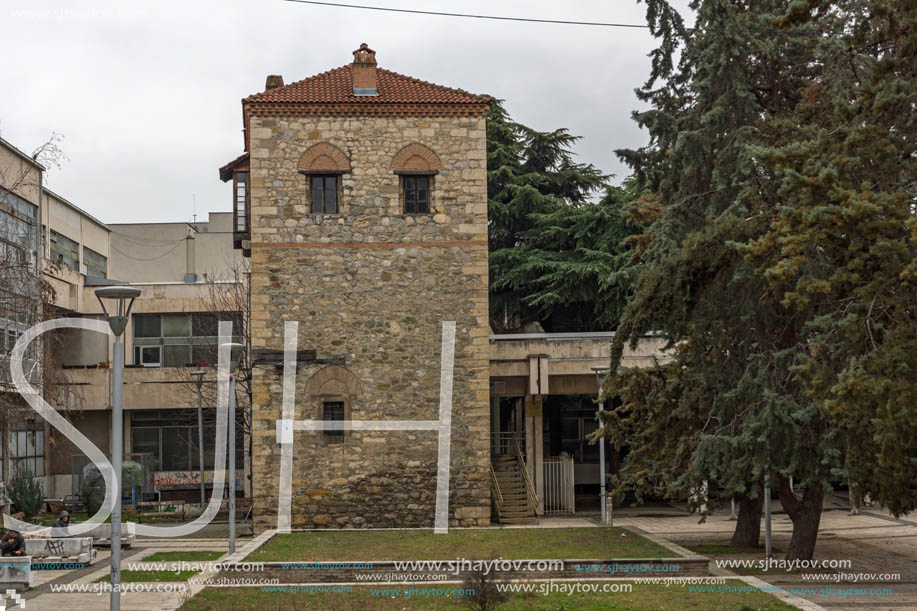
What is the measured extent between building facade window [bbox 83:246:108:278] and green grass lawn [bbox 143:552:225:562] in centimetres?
2175

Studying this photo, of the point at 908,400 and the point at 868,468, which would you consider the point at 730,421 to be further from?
the point at 908,400

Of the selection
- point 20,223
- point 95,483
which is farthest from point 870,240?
point 20,223

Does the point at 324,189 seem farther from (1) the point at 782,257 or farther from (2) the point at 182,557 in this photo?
(1) the point at 782,257

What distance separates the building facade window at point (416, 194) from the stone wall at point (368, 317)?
199 millimetres

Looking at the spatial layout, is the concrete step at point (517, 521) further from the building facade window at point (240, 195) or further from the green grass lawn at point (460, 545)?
the building facade window at point (240, 195)

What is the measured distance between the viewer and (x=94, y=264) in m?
39.7

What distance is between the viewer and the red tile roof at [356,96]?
22.6m

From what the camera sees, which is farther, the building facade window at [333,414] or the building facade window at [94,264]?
the building facade window at [94,264]

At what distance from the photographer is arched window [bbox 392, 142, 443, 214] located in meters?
22.7

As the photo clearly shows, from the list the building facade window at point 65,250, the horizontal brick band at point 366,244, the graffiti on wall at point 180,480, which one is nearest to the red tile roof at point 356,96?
the horizontal brick band at point 366,244

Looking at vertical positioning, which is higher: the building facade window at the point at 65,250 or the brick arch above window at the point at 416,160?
the brick arch above window at the point at 416,160

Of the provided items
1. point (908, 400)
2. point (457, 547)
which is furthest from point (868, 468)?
point (457, 547)

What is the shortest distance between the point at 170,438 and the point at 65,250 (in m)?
8.22

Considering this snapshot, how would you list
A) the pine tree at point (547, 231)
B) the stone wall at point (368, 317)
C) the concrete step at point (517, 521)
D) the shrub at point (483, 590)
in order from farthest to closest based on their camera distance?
the pine tree at point (547, 231) → the concrete step at point (517, 521) → the stone wall at point (368, 317) → the shrub at point (483, 590)
